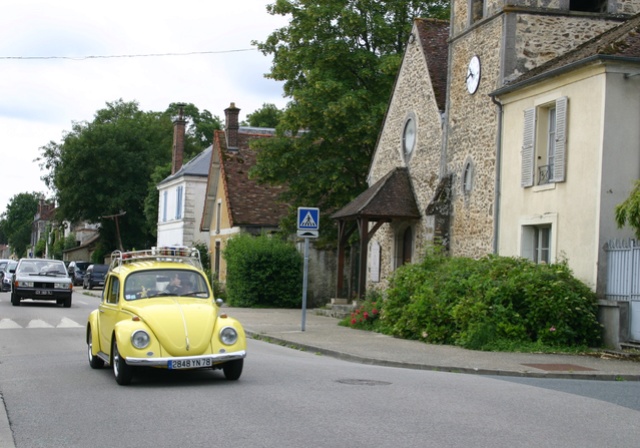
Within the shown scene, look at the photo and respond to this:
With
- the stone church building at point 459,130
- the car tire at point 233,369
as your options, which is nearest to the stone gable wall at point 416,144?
the stone church building at point 459,130

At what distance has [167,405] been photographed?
9.95 m

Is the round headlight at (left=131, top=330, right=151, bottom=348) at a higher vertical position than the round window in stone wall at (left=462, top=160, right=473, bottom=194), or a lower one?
lower

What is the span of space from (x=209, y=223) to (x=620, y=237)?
33639 millimetres

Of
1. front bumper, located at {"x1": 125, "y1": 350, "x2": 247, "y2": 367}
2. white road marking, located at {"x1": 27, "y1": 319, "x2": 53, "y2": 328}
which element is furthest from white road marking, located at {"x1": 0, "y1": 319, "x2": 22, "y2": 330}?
front bumper, located at {"x1": 125, "y1": 350, "x2": 247, "y2": 367}

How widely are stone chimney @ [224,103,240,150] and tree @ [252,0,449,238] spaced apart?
11799 mm

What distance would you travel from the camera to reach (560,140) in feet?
65.6

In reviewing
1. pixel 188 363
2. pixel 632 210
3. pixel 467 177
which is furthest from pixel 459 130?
pixel 188 363

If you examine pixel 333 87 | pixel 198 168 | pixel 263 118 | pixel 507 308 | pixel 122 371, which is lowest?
pixel 122 371

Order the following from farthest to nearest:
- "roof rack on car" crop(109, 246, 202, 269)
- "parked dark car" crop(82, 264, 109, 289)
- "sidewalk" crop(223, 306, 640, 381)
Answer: "parked dark car" crop(82, 264, 109, 289), "sidewalk" crop(223, 306, 640, 381), "roof rack on car" crop(109, 246, 202, 269)

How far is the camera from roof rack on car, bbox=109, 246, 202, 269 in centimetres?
1362

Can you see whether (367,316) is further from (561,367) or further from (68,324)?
(561,367)

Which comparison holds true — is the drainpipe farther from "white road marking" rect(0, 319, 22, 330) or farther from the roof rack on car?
"white road marking" rect(0, 319, 22, 330)

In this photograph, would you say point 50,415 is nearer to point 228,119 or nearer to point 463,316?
point 463,316

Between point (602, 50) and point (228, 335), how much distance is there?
11.0 metres
